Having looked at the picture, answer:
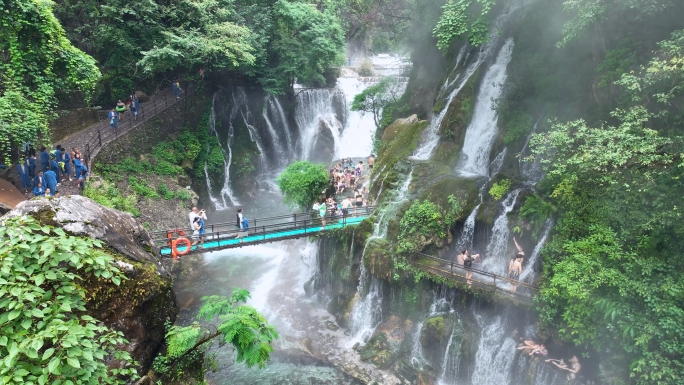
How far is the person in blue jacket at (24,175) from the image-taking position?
14281mm

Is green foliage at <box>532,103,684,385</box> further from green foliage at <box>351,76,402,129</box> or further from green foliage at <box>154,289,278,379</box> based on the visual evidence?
green foliage at <box>351,76,402,129</box>

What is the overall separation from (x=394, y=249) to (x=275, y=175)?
1752cm

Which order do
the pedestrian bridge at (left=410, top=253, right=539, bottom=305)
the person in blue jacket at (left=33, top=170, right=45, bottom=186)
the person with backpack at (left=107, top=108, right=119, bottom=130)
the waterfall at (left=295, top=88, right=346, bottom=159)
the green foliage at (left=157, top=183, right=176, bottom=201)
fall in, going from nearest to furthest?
the pedestrian bridge at (left=410, top=253, right=539, bottom=305) → the person in blue jacket at (left=33, top=170, right=45, bottom=186) → the person with backpack at (left=107, top=108, right=119, bottom=130) → the green foliage at (left=157, top=183, right=176, bottom=201) → the waterfall at (left=295, top=88, right=346, bottom=159)

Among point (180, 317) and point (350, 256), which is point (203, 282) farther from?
point (350, 256)

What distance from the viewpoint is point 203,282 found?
19016mm

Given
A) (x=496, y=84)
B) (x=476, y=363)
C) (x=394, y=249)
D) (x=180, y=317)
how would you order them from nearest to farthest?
(x=476, y=363) → (x=394, y=249) → (x=180, y=317) → (x=496, y=84)

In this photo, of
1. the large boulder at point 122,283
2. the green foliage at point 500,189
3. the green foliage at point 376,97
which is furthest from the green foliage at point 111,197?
the green foliage at point 500,189

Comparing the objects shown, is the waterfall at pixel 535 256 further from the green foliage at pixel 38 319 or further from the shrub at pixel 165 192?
the shrub at pixel 165 192

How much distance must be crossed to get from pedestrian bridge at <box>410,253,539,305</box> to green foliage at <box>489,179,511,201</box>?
2617 mm

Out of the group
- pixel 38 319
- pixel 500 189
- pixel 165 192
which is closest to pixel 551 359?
pixel 500 189

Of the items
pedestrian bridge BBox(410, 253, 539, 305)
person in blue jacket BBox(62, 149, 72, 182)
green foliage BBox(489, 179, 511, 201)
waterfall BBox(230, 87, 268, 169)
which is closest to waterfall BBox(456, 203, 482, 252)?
green foliage BBox(489, 179, 511, 201)

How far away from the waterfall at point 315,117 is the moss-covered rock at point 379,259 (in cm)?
1741

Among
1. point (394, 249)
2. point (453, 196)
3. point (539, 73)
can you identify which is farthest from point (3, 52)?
point (539, 73)

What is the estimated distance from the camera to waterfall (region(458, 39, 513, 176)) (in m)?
17.8
